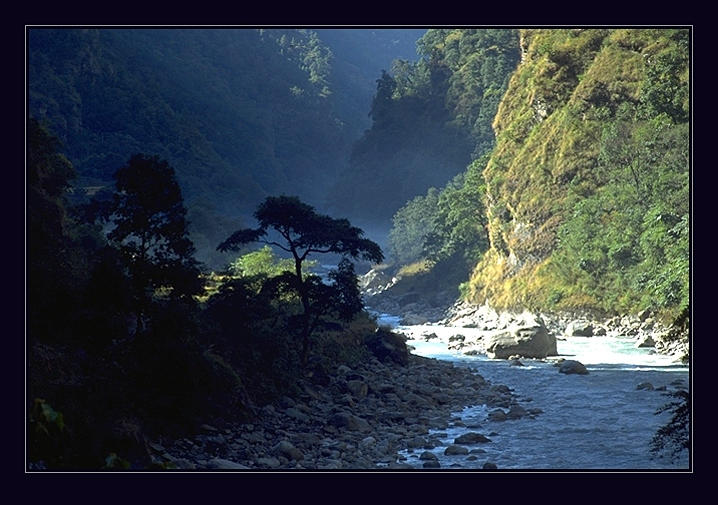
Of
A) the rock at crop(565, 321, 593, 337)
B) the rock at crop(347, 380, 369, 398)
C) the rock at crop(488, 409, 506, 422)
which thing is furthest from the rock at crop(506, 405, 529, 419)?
the rock at crop(565, 321, 593, 337)

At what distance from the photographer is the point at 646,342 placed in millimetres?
31203

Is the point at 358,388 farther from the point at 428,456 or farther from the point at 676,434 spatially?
the point at 676,434

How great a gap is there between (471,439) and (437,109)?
74145 mm

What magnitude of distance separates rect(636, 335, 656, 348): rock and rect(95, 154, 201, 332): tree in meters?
18.4

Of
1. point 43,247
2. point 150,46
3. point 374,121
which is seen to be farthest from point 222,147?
point 374,121

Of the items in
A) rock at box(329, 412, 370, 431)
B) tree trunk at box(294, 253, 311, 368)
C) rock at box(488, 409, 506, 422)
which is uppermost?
tree trunk at box(294, 253, 311, 368)

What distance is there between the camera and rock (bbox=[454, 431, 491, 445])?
18.0 metres

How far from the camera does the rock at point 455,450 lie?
17078 mm

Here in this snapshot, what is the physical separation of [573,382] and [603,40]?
1137 inches

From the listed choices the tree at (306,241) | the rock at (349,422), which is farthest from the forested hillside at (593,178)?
the rock at (349,422)

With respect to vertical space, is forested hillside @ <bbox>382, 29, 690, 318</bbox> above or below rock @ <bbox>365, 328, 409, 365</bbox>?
above

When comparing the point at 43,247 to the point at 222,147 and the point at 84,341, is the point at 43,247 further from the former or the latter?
the point at 222,147

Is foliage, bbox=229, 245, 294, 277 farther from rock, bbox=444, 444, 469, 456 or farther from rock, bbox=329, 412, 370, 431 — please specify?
rock, bbox=444, 444, 469, 456

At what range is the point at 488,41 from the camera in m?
83.1
